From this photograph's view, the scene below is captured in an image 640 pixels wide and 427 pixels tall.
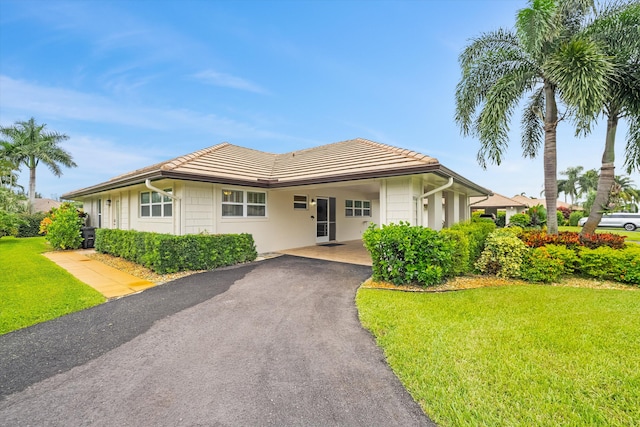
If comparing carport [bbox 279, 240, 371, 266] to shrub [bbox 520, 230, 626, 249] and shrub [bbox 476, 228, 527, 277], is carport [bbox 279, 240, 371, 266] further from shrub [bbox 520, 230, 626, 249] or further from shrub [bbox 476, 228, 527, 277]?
shrub [bbox 520, 230, 626, 249]

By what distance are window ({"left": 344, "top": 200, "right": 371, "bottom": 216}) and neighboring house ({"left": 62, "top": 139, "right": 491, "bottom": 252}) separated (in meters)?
0.13

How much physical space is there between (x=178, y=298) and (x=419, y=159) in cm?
708

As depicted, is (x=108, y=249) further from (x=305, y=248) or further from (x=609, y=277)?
(x=609, y=277)

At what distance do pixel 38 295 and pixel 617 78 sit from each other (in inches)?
664

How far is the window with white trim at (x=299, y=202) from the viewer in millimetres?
13157

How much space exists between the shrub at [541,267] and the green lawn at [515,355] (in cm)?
125

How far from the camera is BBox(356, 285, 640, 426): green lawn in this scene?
246 cm

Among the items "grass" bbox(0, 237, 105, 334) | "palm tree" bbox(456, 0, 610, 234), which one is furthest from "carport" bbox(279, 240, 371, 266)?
"grass" bbox(0, 237, 105, 334)

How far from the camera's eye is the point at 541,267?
687cm

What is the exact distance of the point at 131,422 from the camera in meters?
2.40

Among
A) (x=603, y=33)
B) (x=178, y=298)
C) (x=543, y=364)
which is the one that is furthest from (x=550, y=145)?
(x=178, y=298)

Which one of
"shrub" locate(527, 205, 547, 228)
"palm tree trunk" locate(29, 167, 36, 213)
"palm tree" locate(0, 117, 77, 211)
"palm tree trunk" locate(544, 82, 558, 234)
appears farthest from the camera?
"palm tree trunk" locate(29, 167, 36, 213)

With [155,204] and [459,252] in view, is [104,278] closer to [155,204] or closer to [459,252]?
[155,204]

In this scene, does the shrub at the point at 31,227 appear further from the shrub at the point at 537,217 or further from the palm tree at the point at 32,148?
the shrub at the point at 537,217
